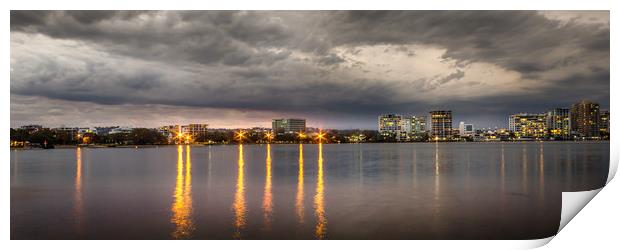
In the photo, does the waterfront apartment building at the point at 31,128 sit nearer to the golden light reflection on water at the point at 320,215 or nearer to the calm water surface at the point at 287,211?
the calm water surface at the point at 287,211

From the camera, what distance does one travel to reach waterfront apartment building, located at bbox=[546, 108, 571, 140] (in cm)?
5425

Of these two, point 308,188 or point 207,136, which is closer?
point 308,188

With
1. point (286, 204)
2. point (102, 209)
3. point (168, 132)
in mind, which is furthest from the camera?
point (168, 132)

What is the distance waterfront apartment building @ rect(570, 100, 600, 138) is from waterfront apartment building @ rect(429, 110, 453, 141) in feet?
44.3

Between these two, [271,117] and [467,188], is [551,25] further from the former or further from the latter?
[271,117]

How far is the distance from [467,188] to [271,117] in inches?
2127

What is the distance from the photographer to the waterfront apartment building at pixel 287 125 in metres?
64.6

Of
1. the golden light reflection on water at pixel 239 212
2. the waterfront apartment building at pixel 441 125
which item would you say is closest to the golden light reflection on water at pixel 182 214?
the golden light reflection on water at pixel 239 212

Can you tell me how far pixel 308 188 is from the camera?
1179 cm

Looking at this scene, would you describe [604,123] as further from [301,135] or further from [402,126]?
[301,135]

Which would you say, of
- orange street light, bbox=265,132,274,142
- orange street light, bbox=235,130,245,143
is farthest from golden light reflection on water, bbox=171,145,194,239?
orange street light, bbox=235,130,245,143

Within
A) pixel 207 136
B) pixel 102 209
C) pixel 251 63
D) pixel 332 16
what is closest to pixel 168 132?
pixel 207 136

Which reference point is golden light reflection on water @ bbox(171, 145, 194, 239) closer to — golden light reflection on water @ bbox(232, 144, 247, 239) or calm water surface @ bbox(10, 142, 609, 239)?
calm water surface @ bbox(10, 142, 609, 239)

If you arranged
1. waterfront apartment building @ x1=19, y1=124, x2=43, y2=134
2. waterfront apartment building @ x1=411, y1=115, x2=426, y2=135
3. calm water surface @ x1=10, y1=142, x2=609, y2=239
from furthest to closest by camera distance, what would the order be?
waterfront apartment building @ x1=411, y1=115, x2=426, y2=135
waterfront apartment building @ x1=19, y1=124, x2=43, y2=134
calm water surface @ x1=10, y1=142, x2=609, y2=239
